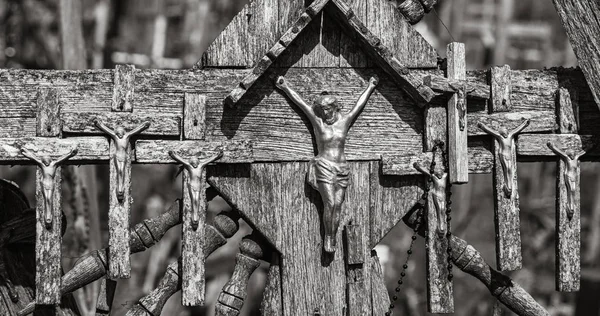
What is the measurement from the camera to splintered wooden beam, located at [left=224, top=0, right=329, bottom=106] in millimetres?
4020

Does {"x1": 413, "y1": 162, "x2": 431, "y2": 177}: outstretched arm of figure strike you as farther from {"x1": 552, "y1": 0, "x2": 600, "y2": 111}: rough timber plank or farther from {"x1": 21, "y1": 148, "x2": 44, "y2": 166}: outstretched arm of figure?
{"x1": 21, "y1": 148, "x2": 44, "y2": 166}: outstretched arm of figure

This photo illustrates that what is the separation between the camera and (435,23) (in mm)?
11836

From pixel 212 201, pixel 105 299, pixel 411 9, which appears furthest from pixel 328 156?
pixel 212 201

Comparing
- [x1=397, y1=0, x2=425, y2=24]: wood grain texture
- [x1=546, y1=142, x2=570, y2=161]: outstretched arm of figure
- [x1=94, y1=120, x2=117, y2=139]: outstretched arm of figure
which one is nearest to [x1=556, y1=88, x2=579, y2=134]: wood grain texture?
[x1=546, y1=142, x2=570, y2=161]: outstretched arm of figure

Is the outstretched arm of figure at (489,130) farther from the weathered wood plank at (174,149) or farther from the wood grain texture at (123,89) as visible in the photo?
the wood grain texture at (123,89)

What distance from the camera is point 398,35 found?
4.22 meters

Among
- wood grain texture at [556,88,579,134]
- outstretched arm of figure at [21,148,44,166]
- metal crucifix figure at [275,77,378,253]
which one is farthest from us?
wood grain texture at [556,88,579,134]

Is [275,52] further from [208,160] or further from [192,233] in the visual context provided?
[192,233]

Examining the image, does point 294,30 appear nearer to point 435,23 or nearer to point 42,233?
point 42,233

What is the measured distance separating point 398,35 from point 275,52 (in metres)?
0.59

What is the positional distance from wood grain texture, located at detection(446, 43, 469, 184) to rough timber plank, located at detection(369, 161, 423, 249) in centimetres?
21

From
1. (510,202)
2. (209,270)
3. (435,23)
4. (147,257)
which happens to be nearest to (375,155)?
(510,202)

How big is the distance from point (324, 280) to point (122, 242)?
909 mm

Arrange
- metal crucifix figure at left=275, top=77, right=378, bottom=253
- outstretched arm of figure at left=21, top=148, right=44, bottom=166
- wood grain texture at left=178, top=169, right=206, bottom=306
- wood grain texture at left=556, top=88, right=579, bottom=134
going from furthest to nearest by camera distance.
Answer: wood grain texture at left=556, top=88, right=579, bottom=134, metal crucifix figure at left=275, top=77, right=378, bottom=253, wood grain texture at left=178, top=169, right=206, bottom=306, outstretched arm of figure at left=21, top=148, right=44, bottom=166
